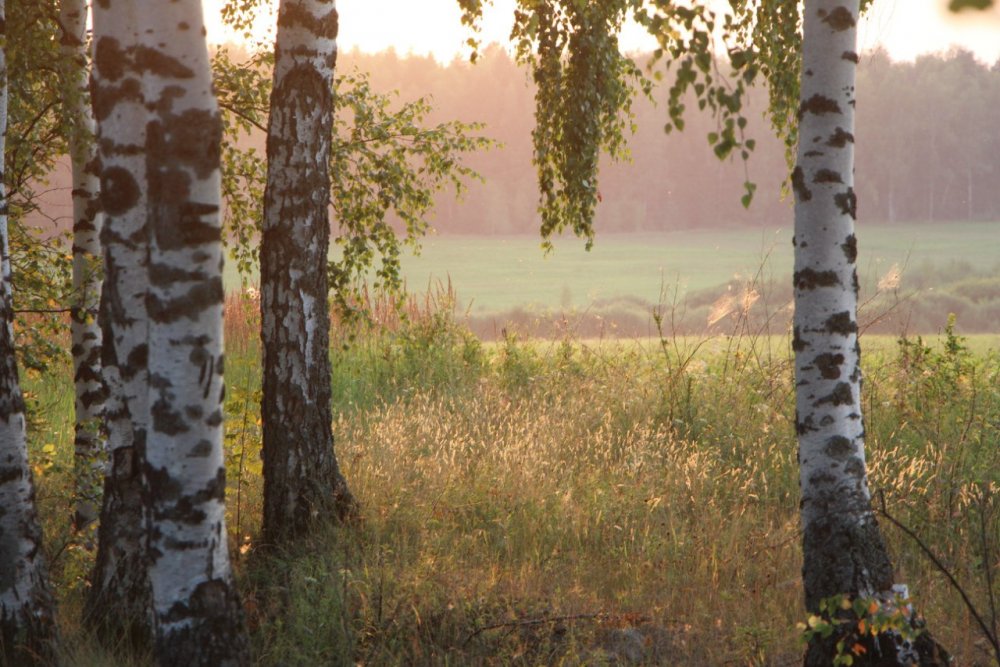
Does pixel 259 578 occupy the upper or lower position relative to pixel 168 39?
lower

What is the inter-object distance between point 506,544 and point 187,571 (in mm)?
2556

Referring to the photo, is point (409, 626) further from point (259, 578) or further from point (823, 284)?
point (823, 284)

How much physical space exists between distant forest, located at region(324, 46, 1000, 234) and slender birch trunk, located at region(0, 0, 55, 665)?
199 feet

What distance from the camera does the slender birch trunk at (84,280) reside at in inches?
214

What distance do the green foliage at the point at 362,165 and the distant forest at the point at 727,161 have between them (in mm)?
56525

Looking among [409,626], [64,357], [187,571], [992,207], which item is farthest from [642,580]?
[992,207]

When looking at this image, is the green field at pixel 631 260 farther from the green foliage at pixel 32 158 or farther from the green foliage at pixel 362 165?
the green foliage at pixel 32 158

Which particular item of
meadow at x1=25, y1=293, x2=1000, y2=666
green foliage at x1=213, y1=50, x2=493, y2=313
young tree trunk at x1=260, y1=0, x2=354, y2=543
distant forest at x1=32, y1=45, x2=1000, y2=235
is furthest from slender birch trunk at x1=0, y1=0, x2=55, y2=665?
distant forest at x1=32, y1=45, x2=1000, y2=235

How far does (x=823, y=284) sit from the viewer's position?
12.4ft

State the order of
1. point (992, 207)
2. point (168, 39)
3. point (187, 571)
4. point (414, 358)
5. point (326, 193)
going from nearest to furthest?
point (168, 39) → point (187, 571) → point (326, 193) → point (414, 358) → point (992, 207)

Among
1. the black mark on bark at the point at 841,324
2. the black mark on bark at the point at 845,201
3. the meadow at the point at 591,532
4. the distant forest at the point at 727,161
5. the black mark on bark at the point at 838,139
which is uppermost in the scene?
the distant forest at the point at 727,161

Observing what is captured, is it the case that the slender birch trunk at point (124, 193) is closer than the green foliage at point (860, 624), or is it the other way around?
the green foliage at point (860, 624)

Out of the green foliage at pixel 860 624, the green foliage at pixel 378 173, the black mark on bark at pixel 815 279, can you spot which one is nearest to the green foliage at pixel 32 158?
the green foliage at pixel 378 173

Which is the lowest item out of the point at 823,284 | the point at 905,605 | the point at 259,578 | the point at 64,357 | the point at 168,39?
the point at 259,578
